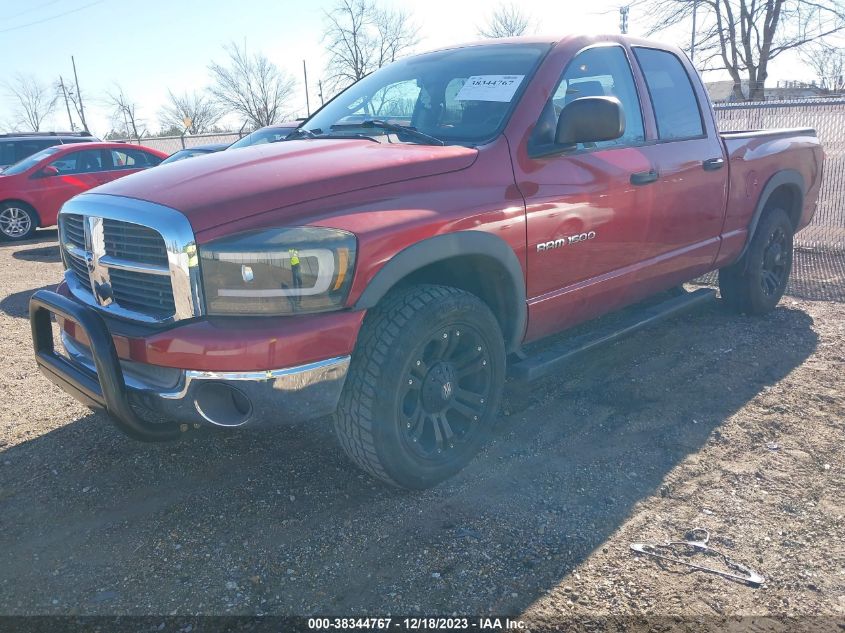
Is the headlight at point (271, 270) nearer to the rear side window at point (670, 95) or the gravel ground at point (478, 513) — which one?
the gravel ground at point (478, 513)

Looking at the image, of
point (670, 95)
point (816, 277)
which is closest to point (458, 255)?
point (670, 95)

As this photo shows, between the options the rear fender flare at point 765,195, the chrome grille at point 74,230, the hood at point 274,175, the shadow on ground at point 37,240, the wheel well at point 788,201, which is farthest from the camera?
the shadow on ground at point 37,240

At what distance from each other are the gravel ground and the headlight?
0.97 metres

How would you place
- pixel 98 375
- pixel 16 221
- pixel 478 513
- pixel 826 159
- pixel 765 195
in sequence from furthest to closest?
pixel 16 221
pixel 826 159
pixel 765 195
pixel 478 513
pixel 98 375

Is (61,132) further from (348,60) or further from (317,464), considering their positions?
(348,60)

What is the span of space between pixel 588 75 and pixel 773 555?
2.51 meters

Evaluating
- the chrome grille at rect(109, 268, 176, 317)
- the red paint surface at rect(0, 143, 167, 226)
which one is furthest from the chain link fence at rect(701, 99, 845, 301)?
the red paint surface at rect(0, 143, 167, 226)

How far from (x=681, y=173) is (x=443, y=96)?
1.53 m

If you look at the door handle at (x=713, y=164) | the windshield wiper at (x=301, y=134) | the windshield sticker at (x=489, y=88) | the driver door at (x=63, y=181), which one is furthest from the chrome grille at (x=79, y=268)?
the driver door at (x=63, y=181)

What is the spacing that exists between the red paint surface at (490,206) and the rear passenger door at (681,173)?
0.01 meters

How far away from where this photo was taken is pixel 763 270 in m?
5.38

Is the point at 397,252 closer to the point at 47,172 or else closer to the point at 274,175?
the point at 274,175

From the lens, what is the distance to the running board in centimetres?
334

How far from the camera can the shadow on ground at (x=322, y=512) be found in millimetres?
2439
